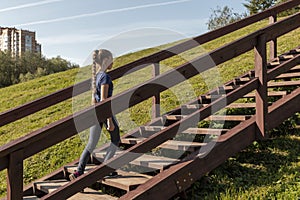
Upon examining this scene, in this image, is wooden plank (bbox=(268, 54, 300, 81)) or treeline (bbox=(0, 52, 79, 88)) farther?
treeline (bbox=(0, 52, 79, 88))

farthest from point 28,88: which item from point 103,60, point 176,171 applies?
point 176,171

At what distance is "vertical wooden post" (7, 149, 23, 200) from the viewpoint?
249 centimetres

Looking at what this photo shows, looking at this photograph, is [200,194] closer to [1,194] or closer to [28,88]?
[1,194]

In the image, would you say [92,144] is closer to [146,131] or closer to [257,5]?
[146,131]

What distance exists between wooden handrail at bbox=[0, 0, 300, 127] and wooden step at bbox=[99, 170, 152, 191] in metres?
1.16

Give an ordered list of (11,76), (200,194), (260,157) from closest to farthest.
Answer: (200,194)
(260,157)
(11,76)

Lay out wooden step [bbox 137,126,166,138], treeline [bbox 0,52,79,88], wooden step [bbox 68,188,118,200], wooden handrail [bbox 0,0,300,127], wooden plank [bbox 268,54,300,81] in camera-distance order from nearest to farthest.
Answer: wooden step [bbox 68,188,118,200]
wooden handrail [bbox 0,0,300,127]
wooden plank [bbox 268,54,300,81]
wooden step [bbox 137,126,166,138]
treeline [bbox 0,52,79,88]

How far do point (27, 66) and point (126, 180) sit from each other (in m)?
43.8

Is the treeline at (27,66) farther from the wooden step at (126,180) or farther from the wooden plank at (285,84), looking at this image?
the wooden step at (126,180)

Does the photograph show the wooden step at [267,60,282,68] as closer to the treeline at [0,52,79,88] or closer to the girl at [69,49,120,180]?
the girl at [69,49,120,180]

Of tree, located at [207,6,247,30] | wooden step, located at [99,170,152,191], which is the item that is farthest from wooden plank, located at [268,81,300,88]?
tree, located at [207,6,247,30]

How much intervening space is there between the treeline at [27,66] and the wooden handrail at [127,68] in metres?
35.2

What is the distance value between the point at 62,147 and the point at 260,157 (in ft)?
10.6

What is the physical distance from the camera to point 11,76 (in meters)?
41.1
